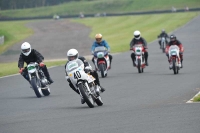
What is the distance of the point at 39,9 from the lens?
86188 mm

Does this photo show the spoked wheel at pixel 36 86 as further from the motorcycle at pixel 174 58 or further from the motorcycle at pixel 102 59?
the motorcycle at pixel 174 58

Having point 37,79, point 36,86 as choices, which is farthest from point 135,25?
point 36,86

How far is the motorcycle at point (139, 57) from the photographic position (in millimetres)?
24891

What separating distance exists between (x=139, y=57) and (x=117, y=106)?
10.8 m

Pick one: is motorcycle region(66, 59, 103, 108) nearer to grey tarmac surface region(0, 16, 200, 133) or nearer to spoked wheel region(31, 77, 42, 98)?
grey tarmac surface region(0, 16, 200, 133)

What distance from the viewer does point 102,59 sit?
2422 centimetres

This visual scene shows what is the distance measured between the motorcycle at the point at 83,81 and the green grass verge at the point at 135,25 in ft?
126

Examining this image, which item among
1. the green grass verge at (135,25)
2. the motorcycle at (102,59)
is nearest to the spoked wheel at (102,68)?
the motorcycle at (102,59)

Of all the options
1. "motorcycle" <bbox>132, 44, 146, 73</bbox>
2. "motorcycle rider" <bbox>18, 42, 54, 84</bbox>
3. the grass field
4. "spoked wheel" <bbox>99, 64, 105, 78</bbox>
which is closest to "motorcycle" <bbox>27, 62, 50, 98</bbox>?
"motorcycle rider" <bbox>18, 42, 54, 84</bbox>

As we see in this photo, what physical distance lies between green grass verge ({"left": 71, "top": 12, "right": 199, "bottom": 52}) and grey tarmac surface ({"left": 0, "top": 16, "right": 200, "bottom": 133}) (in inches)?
1194

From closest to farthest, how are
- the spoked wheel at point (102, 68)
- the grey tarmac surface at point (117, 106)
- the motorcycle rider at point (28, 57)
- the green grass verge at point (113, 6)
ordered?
1. the grey tarmac surface at point (117, 106)
2. the motorcycle rider at point (28, 57)
3. the spoked wheel at point (102, 68)
4. the green grass verge at point (113, 6)

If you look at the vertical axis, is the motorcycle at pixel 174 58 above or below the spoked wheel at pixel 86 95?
above

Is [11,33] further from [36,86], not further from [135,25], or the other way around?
[36,86]

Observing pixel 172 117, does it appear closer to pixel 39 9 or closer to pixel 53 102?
pixel 53 102
